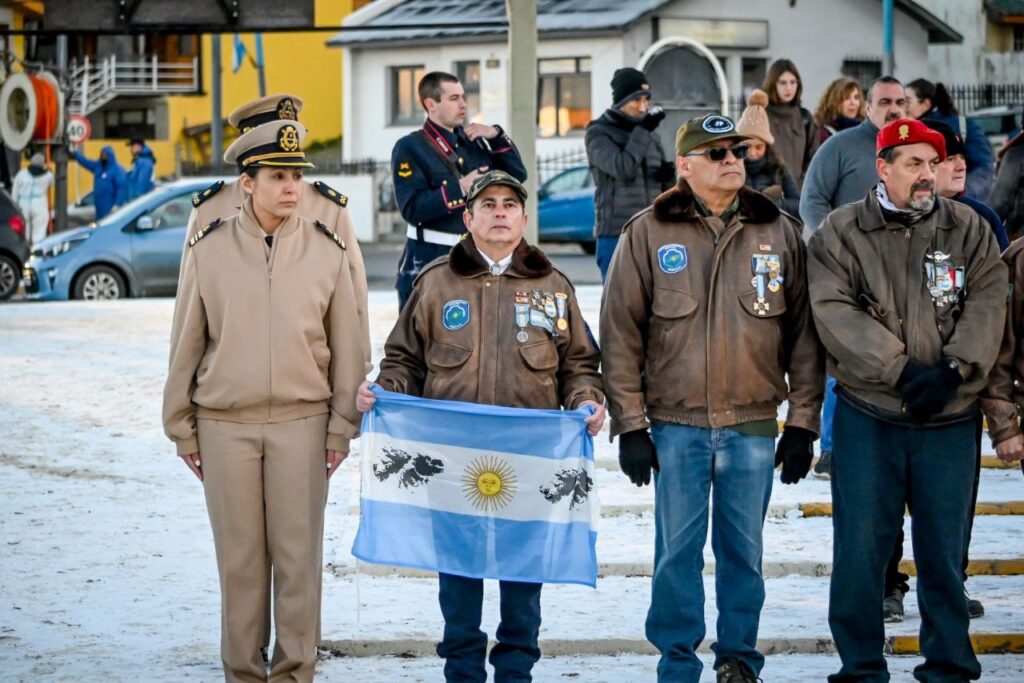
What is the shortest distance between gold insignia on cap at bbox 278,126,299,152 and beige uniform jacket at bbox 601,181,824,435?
126 cm

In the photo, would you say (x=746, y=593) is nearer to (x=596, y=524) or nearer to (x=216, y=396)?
(x=596, y=524)

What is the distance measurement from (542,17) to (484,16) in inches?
109

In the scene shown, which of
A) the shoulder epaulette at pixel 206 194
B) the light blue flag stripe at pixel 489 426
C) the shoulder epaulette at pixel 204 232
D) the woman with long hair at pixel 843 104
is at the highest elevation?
the woman with long hair at pixel 843 104

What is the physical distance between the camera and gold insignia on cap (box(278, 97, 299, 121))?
23.0ft

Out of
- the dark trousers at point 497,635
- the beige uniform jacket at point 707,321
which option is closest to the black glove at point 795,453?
the beige uniform jacket at point 707,321

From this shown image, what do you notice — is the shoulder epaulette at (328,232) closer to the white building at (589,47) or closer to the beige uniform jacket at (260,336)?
the beige uniform jacket at (260,336)

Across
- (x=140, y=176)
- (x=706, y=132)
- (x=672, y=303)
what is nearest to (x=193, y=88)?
(x=140, y=176)

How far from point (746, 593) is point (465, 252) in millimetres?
1604

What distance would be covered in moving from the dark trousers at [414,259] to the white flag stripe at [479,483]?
8.63 feet

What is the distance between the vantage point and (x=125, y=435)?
11250 millimetres

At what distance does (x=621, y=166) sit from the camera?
1072cm

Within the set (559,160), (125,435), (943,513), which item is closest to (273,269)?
(943,513)

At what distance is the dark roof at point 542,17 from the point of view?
3994cm

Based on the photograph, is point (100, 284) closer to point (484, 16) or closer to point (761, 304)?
point (761, 304)
